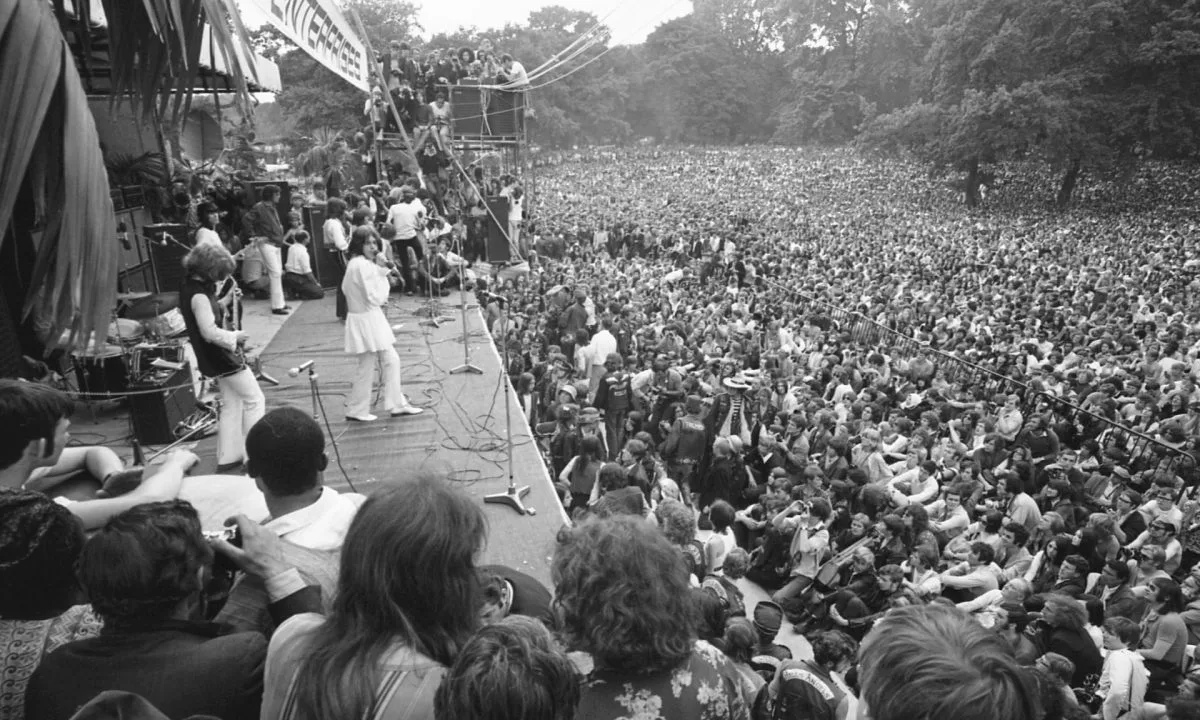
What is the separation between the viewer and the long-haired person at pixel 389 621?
1464 mm

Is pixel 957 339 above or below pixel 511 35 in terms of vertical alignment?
below

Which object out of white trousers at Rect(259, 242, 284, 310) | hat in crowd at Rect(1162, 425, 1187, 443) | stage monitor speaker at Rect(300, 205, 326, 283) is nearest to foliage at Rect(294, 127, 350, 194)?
stage monitor speaker at Rect(300, 205, 326, 283)

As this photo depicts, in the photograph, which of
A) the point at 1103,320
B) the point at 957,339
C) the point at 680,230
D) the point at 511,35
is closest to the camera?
the point at 957,339

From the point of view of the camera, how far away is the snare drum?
6075 millimetres

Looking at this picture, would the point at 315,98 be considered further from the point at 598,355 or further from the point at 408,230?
the point at 598,355

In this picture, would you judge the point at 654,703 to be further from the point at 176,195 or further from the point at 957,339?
the point at 957,339

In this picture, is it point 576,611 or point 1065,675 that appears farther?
point 1065,675

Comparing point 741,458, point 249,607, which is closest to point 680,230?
point 741,458

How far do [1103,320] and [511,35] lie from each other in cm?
5751

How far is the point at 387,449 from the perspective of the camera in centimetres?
576

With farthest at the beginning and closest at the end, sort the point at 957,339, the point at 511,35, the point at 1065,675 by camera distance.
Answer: the point at 511,35 < the point at 957,339 < the point at 1065,675

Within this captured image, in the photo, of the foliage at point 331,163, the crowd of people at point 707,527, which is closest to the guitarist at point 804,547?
the crowd of people at point 707,527

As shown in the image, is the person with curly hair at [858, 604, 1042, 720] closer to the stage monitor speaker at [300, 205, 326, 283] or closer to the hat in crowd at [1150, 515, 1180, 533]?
the hat in crowd at [1150, 515, 1180, 533]

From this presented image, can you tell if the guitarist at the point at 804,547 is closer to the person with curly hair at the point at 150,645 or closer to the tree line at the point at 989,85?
the person with curly hair at the point at 150,645
